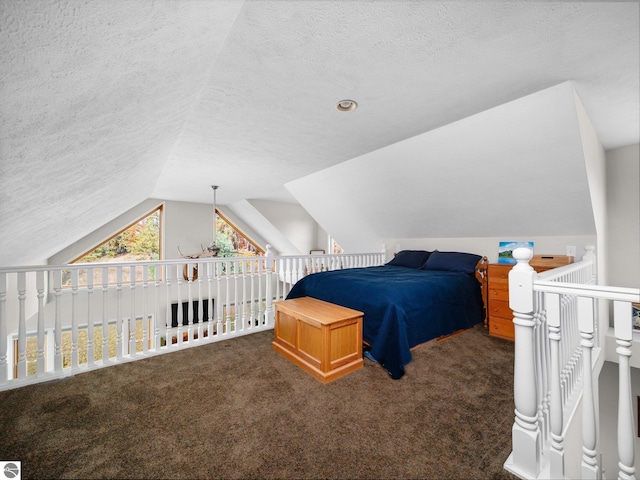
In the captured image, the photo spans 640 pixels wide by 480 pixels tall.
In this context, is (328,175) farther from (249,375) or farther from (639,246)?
(639,246)

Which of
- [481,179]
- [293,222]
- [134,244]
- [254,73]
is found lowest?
[134,244]

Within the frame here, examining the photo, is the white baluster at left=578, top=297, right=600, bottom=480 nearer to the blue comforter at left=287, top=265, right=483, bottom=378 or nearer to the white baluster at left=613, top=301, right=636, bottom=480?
the white baluster at left=613, top=301, right=636, bottom=480

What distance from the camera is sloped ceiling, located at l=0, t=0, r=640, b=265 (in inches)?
37.2

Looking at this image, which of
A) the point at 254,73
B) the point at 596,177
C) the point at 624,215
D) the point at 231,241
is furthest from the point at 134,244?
the point at 624,215

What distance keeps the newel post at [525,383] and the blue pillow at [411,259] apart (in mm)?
3035

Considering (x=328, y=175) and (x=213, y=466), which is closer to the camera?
(x=213, y=466)

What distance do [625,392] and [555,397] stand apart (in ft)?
0.85

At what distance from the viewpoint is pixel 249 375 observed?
7.01 feet

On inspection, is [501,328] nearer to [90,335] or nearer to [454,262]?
[454,262]

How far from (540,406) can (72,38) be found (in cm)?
243

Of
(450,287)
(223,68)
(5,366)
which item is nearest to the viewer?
(223,68)

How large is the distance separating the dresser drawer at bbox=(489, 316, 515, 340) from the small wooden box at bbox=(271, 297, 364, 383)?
5.87 feet

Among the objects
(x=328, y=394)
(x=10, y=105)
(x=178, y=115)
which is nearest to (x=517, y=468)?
(x=328, y=394)

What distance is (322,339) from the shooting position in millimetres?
2062
